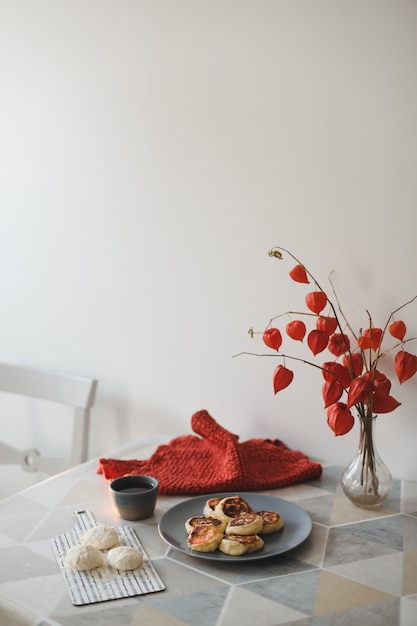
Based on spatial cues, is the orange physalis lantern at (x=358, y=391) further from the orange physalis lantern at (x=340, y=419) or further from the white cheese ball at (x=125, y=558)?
the white cheese ball at (x=125, y=558)

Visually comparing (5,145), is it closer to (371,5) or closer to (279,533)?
(371,5)

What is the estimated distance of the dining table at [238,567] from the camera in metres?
0.86

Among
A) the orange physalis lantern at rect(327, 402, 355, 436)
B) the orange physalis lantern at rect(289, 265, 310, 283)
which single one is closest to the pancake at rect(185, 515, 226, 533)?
the orange physalis lantern at rect(327, 402, 355, 436)

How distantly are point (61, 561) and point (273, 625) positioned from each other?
35cm

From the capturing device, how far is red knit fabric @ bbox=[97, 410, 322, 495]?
4.16 ft

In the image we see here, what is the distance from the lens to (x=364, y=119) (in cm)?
128

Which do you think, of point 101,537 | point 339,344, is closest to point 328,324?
point 339,344

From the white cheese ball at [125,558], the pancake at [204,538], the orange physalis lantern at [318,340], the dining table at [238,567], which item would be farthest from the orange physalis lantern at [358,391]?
the white cheese ball at [125,558]

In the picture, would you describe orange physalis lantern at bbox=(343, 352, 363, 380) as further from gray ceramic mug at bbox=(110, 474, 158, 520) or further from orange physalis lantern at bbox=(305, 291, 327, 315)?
gray ceramic mug at bbox=(110, 474, 158, 520)

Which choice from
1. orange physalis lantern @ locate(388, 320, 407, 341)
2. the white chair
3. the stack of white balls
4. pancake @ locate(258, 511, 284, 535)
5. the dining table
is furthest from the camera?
the white chair

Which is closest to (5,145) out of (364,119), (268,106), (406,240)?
(268,106)

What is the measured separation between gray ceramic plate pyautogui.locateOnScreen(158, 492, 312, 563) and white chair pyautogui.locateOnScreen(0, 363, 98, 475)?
1.85 feet

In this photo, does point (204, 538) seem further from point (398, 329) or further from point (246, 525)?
point (398, 329)

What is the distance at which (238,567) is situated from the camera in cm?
98
